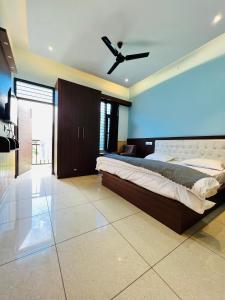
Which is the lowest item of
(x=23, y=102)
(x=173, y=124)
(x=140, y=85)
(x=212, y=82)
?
(x=173, y=124)

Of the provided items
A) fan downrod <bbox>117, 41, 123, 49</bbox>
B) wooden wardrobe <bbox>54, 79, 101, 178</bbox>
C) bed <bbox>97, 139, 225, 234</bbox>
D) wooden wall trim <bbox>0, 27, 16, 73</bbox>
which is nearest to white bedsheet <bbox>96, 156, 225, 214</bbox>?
bed <bbox>97, 139, 225, 234</bbox>

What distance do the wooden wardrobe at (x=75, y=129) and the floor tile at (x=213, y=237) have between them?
122 inches

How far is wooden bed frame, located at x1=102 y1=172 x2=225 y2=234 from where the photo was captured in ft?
5.18

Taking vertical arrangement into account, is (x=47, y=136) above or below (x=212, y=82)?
below

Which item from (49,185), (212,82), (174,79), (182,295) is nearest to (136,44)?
(174,79)

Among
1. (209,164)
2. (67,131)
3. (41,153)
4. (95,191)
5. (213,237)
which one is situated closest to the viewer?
(213,237)

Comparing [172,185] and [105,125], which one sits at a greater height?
[105,125]

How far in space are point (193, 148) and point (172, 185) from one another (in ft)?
6.75

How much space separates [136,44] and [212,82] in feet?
6.47

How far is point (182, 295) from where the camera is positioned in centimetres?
92

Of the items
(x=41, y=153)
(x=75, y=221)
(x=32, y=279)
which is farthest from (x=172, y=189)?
(x=41, y=153)

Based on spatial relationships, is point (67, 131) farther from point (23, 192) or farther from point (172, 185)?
point (172, 185)

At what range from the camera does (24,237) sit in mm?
1425

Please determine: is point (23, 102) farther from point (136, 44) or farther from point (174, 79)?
point (174, 79)
